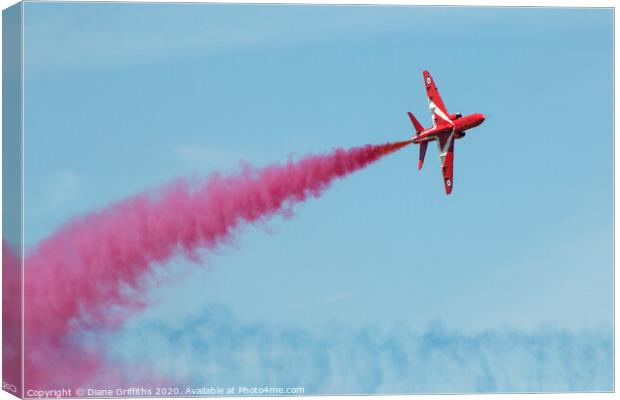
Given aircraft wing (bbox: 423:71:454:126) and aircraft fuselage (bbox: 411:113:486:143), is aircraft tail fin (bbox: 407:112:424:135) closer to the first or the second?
aircraft fuselage (bbox: 411:113:486:143)

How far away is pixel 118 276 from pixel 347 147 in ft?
22.7

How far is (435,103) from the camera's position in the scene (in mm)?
49688

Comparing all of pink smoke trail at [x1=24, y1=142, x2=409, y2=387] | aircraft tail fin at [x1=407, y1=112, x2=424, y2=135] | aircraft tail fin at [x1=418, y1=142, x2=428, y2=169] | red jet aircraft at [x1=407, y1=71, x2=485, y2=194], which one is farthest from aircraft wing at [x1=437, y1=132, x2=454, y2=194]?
pink smoke trail at [x1=24, y1=142, x2=409, y2=387]

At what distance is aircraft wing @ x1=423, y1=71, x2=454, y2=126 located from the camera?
162 feet

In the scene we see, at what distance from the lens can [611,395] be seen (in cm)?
4944

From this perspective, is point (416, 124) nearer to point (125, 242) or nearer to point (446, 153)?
point (446, 153)

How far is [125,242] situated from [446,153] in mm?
9004

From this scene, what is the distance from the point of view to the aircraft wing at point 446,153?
49.7m

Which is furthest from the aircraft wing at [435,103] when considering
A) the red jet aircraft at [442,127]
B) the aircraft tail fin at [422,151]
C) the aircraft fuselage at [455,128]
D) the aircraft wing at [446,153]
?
the aircraft tail fin at [422,151]

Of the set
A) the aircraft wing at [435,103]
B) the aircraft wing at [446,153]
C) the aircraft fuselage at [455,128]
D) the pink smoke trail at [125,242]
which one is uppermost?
the aircraft wing at [435,103]

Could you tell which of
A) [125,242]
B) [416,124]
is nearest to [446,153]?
[416,124]

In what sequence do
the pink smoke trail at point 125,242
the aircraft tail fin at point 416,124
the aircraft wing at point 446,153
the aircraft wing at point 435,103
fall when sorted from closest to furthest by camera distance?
the pink smoke trail at point 125,242 → the aircraft wing at point 435,103 → the aircraft tail fin at point 416,124 → the aircraft wing at point 446,153

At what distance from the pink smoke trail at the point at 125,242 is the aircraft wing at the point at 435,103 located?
131cm

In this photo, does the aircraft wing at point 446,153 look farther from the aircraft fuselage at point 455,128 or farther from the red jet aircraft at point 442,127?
the aircraft fuselage at point 455,128
